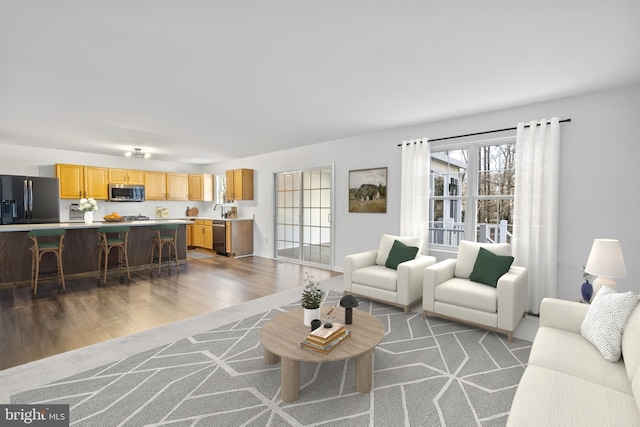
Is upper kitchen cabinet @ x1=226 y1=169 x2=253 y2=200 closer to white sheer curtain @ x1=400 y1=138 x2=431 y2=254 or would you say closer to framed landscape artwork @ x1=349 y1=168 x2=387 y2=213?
framed landscape artwork @ x1=349 y1=168 x2=387 y2=213

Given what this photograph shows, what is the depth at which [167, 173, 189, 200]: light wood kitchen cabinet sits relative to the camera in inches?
321

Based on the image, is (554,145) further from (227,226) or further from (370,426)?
(227,226)

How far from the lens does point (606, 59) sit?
8.36 ft

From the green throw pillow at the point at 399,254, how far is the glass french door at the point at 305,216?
2012 mm

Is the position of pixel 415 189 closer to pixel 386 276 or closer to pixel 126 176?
pixel 386 276

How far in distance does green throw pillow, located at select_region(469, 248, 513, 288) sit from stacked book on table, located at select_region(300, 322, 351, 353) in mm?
1922

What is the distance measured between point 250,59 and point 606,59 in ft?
10.1

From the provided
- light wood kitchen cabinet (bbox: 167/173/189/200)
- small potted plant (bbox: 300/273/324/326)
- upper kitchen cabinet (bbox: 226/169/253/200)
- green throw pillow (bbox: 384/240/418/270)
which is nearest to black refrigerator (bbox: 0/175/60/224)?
light wood kitchen cabinet (bbox: 167/173/189/200)

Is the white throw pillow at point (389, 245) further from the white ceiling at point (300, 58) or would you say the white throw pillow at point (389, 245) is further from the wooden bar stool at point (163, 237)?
the wooden bar stool at point (163, 237)

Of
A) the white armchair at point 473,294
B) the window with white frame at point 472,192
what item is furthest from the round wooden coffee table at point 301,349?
the window with white frame at point 472,192

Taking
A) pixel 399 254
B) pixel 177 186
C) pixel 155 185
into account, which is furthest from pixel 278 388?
pixel 177 186

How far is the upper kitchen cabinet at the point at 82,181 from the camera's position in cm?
635

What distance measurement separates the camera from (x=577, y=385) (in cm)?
147

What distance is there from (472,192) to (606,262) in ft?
6.29
